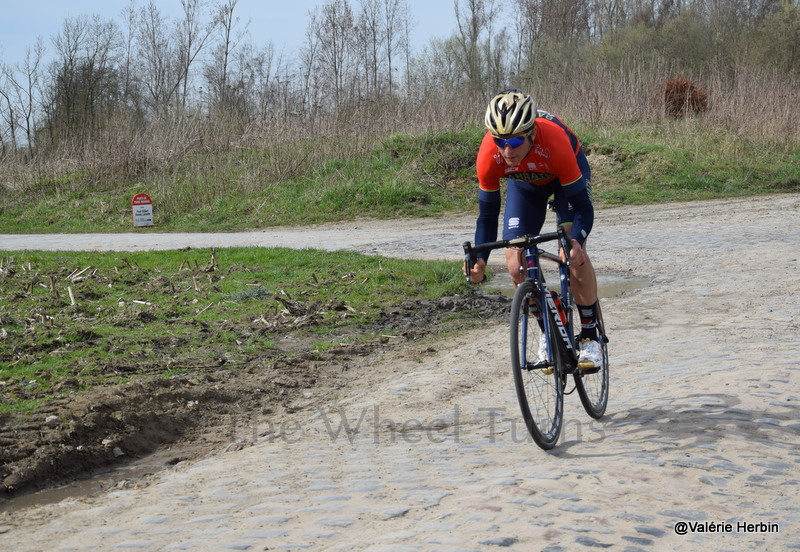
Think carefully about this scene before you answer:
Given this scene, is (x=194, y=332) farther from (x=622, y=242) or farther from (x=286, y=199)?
(x=286, y=199)

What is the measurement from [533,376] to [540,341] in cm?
22

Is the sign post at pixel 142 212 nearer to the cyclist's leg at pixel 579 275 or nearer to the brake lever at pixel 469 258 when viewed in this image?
the cyclist's leg at pixel 579 275

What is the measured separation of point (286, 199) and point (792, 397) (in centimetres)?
1932

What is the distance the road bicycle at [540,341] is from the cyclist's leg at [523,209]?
41cm

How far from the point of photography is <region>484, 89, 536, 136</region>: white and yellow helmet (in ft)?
16.2

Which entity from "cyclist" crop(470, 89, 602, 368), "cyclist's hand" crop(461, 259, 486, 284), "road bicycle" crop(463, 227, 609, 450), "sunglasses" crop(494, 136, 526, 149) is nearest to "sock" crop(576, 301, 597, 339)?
"cyclist" crop(470, 89, 602, 368)

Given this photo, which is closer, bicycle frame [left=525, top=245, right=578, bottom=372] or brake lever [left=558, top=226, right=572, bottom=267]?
bicycle frame [left=525, top=245, right=578, bottom=372]

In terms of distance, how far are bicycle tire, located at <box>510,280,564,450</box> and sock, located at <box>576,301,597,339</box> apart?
26.3 inches

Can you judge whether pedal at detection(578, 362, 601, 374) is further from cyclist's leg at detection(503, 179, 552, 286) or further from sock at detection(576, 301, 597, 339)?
cyclist's leg at detection(503, 179, 552, 286)

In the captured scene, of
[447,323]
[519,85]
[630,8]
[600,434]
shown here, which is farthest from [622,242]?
[630,8]

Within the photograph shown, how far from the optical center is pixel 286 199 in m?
23.7

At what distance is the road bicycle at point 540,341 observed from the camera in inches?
187

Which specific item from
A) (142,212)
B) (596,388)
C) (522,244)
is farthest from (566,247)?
(142,212)

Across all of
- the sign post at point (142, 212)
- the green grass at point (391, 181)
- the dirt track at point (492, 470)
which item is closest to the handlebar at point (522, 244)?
the dirt track at point (492, 470)
